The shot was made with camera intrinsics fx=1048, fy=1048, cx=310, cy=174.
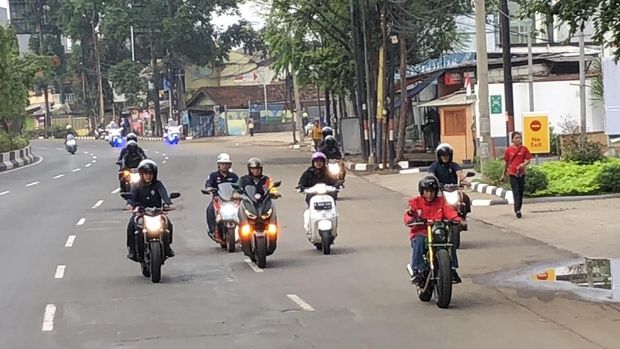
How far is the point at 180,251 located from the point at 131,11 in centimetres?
7683

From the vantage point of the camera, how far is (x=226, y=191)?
16.4 metres

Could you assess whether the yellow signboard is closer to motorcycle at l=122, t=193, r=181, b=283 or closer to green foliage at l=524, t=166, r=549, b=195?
green foliage at l=524, t=166, r=549, b=195

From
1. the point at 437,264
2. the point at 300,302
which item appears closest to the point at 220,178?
the point at 300,302

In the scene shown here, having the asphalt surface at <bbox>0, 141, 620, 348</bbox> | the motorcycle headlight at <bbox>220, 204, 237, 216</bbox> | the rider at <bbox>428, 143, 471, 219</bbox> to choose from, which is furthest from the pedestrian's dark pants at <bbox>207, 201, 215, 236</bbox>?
the rider at <bbox>428, 143, 471, 219</bbox>

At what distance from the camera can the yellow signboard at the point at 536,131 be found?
989 inches

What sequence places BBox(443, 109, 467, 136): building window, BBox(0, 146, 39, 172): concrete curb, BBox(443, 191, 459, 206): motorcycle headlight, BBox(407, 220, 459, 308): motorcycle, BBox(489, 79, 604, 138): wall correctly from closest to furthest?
1. BBox(407, 220, 459, 308): motorcycle
2. BBox(443, 191, 459, 206): motorcycle headlight
3. BBox(443, 109, 467, 136): building window
4. BBox(489, 79, 604, 138): wall
5. BBox(0, 146, 39, 172): concrete curb

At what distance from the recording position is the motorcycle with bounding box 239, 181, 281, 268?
14.7 meters

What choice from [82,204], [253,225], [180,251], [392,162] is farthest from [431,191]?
[392,162]

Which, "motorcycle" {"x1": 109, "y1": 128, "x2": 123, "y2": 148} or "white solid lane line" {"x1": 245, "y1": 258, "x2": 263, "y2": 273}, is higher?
"motorcycle" {"x1": 109, "y1": 128, "x2": 123, "y2": 148}

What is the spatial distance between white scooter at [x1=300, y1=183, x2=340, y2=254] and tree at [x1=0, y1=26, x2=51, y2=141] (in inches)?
1546

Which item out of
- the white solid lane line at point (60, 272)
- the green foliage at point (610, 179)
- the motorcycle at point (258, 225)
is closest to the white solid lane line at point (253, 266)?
the motorcycle at point (258, 225)

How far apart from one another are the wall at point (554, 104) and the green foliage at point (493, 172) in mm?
12368

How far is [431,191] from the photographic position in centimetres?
1132

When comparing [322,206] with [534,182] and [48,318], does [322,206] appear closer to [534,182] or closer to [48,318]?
[48,318]
